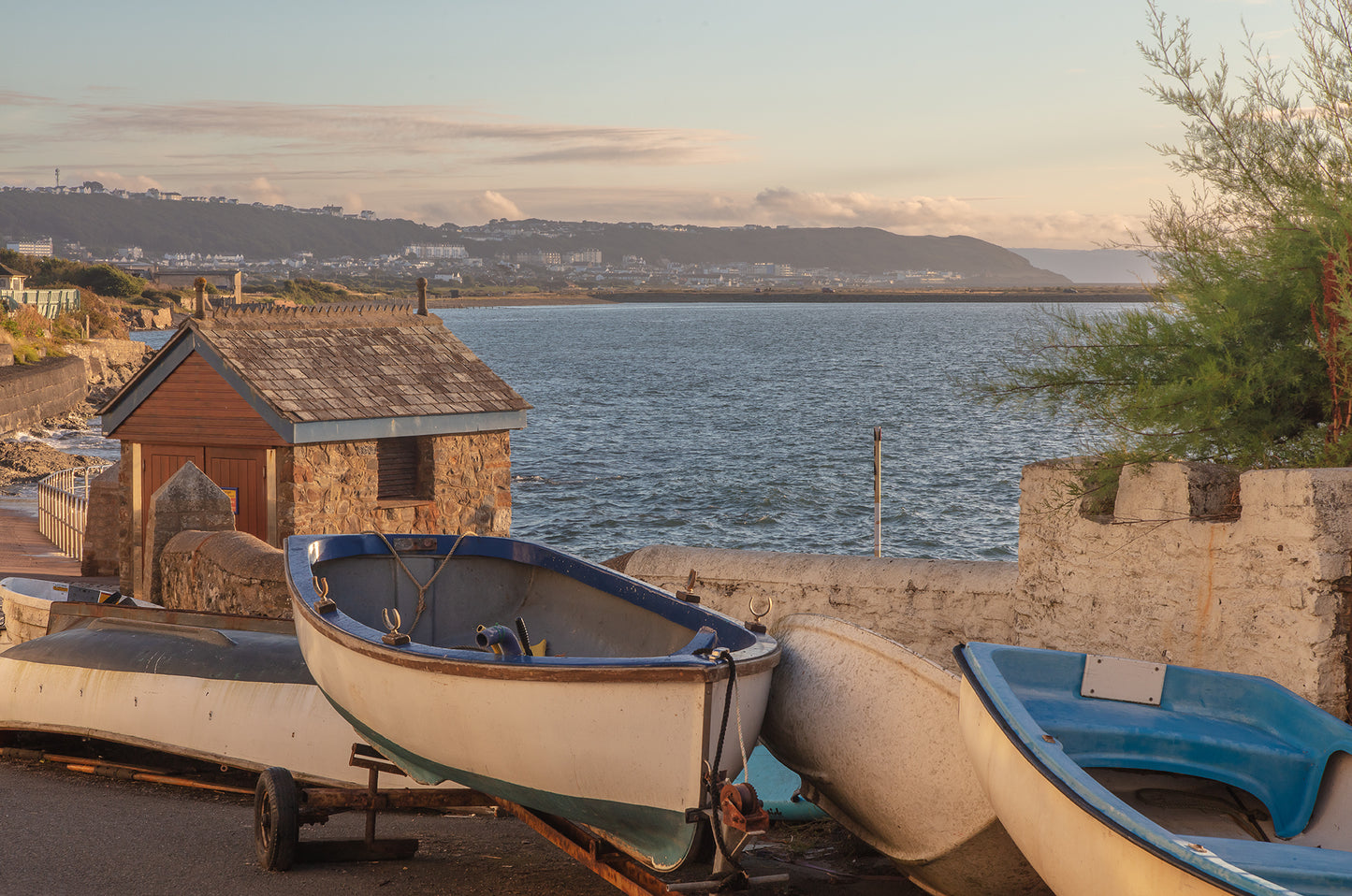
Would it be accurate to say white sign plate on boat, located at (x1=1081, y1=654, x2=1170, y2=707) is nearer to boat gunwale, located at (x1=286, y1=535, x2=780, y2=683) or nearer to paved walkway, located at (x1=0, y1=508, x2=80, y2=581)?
boat gunwale, located at (x1=286, y1=535, x2=780, y2=683)

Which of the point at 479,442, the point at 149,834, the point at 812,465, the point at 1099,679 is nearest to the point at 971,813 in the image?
the point at 1099,679

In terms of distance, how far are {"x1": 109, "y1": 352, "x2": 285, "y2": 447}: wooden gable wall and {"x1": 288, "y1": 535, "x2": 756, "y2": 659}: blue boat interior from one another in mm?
7578

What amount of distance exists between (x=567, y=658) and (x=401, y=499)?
427 inches

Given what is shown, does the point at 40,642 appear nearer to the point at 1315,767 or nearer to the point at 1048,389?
the point at 1048,389

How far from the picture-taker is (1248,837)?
4.39m

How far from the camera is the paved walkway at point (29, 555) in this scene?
653 inches

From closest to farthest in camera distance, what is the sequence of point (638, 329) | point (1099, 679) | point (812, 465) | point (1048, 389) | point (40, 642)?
point (1099, 679)
point (1048, 389)
point (40, 642)
point (812, 465)
point (638, 329)

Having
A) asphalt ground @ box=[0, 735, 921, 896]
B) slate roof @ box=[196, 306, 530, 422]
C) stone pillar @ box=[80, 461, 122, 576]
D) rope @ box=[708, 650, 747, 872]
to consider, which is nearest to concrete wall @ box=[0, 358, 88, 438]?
stone pillar @ box=[80, 461, 122, 576]

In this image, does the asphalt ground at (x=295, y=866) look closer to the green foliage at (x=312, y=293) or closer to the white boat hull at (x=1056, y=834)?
the white boat hull at (x=1056, y=834)

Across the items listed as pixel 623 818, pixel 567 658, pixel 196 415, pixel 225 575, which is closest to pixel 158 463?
pixel 196 415

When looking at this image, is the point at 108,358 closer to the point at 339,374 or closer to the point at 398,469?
the point at 339,374

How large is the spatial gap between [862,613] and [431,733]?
2.98 metres

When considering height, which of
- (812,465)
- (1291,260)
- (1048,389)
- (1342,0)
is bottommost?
(812,465)

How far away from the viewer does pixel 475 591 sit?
23.0ft
